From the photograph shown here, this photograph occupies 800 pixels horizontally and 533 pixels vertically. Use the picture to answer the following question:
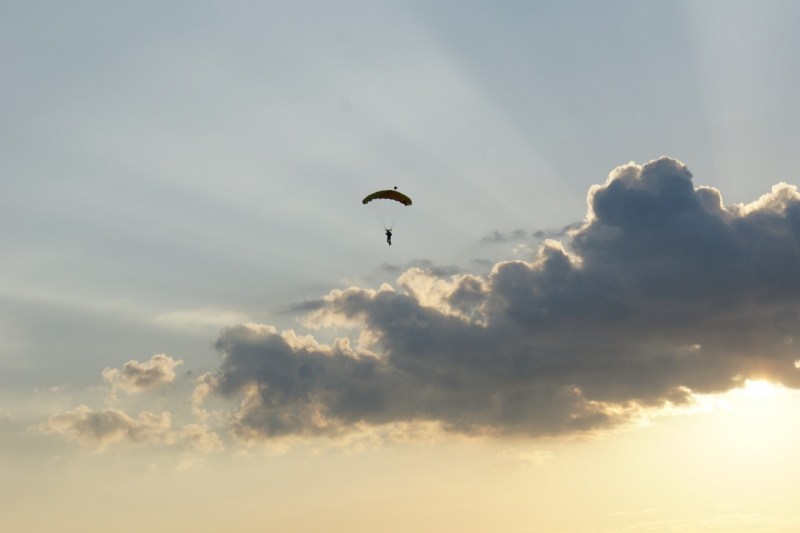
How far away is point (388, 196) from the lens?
16038cm

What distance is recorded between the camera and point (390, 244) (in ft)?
477

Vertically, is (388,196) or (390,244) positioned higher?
(388,196)

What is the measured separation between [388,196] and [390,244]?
18595mm

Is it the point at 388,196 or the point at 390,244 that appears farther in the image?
the point at 388,196
